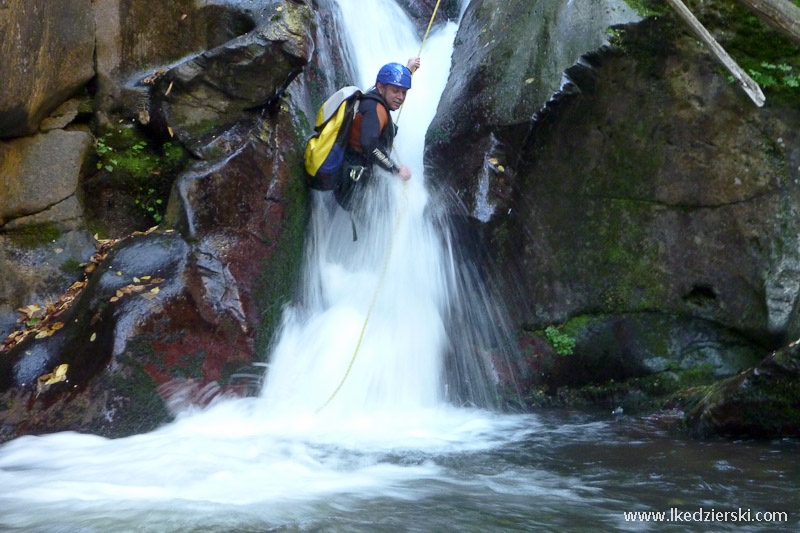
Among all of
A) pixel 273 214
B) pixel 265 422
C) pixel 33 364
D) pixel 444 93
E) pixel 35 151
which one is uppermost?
pixel 444 93

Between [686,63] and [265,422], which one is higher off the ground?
[686,63]

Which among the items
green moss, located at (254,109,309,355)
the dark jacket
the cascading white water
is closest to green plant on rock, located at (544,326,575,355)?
the cascading white water

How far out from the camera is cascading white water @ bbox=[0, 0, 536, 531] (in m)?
3.83

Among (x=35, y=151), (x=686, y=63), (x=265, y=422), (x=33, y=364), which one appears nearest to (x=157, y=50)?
(x=35, y=151)

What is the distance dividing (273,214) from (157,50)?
2297 mm

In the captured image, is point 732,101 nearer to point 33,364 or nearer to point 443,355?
point 443,355

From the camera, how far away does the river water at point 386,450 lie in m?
3.60

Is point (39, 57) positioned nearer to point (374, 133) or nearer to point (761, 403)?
point (374, 133)

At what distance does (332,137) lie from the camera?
21.0 feet

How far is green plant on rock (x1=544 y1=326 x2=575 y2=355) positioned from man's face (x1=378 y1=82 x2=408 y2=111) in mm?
2613

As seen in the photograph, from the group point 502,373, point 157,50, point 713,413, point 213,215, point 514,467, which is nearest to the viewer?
point 514,467

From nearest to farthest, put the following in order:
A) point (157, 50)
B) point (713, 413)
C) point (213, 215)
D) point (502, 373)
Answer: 1. point (713, 413)
2. point (213, 215)
3. point (502, 373)
4. point (157, 50)

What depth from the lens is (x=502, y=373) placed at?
20.9ft

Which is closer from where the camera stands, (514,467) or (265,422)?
(514,467)
